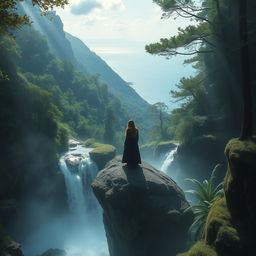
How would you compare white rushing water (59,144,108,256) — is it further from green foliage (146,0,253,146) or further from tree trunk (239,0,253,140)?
tree trunk (239,0,253,140)

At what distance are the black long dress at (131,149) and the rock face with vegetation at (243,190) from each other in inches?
258

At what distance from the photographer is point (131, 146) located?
18641 millimetres

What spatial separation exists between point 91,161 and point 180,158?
11337 mm

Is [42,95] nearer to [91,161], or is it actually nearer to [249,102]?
[91,161]

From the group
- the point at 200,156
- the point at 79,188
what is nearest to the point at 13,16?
the point at 200,156

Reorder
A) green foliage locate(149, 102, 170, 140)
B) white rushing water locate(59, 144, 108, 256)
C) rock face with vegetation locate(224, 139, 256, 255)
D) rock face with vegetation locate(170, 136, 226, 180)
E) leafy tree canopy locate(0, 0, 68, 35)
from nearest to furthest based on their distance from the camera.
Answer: leafy tree canopy locate(0, 0, 68, 35) → rock face with vegetation locate(224, 139, 256, 255) → rock face with vegetation locate(170, 136, 226, 180) → white rushing water locate(59, 144, 108, 256) → green foliage locate(149, 102, 170, 140)

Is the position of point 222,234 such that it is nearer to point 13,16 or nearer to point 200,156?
point 13,16

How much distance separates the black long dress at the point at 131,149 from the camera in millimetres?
18609

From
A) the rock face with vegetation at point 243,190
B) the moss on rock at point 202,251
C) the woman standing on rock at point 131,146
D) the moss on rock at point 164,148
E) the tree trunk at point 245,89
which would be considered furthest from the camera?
the moss on rock at point 164,148

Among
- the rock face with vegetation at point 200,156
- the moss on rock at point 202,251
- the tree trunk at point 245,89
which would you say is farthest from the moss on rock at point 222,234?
the rock face with vegetation at point 200,156

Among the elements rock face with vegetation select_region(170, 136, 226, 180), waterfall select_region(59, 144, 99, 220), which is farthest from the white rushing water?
rock face with vegetation select_region(170, 136, 226, 180)

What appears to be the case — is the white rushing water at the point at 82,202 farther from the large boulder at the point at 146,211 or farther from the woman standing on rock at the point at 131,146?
the woman standing on rock at the point at 131,146

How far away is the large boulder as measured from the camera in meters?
17.4

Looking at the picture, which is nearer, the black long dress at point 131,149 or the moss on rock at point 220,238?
the moss on rock at point 220,238
